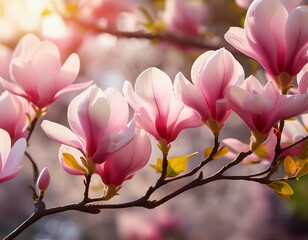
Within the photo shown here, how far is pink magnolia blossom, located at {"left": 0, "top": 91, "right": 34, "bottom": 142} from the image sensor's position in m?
0.94

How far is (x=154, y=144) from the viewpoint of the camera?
411cm

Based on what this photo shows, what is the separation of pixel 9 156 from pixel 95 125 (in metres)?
0.11

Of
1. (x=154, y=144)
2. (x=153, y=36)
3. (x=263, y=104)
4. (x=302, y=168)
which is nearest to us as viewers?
(x=263, y=104)

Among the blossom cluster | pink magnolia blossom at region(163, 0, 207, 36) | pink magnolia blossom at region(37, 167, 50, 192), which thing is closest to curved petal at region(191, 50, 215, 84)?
the blossom cluster

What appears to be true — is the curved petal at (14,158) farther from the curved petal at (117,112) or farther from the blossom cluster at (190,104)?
the curved petal at (117,112)

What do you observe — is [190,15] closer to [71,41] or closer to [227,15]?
[71,41]

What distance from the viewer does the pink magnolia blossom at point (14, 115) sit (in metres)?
0.94

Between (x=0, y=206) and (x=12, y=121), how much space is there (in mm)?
4173

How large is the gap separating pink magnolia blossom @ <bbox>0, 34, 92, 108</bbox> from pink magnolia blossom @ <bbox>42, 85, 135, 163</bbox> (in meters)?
0.14

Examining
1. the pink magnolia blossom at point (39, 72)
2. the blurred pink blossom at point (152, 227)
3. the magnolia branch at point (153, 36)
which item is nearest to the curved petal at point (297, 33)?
the pink magnolia blossom at point (39, 72)

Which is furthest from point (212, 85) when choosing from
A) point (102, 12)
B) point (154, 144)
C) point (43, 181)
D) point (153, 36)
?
point (154, 144)

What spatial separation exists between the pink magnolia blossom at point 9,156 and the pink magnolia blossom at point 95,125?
42mm

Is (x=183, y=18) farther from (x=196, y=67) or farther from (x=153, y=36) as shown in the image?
(x=196, y=67)

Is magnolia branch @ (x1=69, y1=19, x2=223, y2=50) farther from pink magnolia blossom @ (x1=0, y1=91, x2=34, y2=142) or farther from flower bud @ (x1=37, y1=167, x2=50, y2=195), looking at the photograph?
flower bud @ (x1=37, y1=167, x2=50, y2=195)
